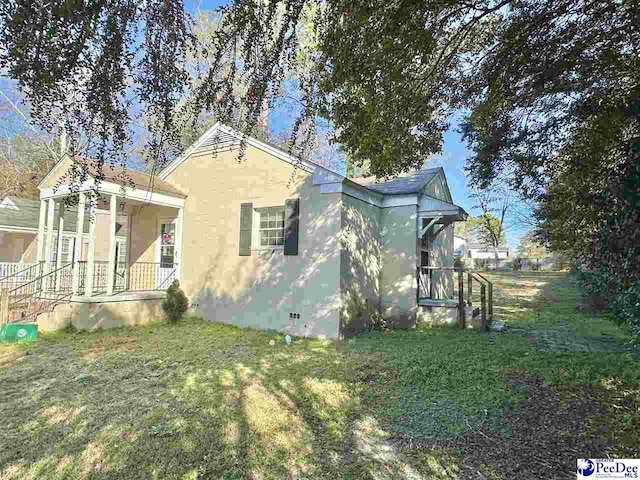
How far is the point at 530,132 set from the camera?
6.13 m

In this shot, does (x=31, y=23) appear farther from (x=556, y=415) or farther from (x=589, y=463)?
(x=556, y=415)

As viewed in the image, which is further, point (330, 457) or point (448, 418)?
point (448, 418)

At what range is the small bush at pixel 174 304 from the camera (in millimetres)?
9844

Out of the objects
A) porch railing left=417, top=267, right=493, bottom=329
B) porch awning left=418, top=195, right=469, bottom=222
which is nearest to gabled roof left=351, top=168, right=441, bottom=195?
porch awning left=418, top=195, right=469, bottom=222

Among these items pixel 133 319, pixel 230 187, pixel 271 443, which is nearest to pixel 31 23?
pixel 271 443

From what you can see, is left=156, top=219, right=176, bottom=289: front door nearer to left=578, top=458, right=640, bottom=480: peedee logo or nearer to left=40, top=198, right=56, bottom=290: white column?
left=40, top=198, right=56, bottom=290: white column

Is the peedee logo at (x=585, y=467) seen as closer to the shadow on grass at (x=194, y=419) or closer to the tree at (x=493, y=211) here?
the shadow on grass at (x=194, y=419)

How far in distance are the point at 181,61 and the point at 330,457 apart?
3453 millimetres

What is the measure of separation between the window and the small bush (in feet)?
8.92

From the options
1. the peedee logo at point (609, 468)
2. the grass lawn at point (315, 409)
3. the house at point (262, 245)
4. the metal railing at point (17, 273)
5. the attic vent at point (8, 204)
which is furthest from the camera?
the attic vent at point (8, 204)

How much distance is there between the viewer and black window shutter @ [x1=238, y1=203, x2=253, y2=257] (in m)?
9.31

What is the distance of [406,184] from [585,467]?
826cm

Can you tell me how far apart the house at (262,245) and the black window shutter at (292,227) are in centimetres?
2

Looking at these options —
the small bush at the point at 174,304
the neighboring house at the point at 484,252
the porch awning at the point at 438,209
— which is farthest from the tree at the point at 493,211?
the small bush at the point at 174,304
